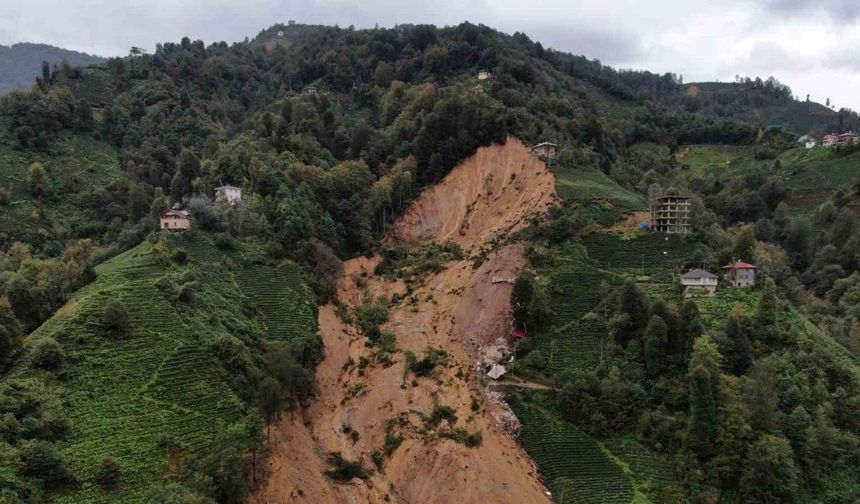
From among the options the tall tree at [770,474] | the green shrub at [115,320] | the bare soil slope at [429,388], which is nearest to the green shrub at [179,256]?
the green shrub at [115,320]

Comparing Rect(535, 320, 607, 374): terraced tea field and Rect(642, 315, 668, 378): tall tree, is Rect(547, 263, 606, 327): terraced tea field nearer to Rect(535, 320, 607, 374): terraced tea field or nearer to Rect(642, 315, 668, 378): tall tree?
Rect(535, 320, 607, 374): terraced tea field

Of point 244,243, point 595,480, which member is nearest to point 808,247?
point 595,480

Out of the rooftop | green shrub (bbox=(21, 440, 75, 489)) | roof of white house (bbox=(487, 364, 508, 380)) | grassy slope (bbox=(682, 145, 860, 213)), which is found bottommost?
roof of white house (bbox=(487, 364, 508, 380))

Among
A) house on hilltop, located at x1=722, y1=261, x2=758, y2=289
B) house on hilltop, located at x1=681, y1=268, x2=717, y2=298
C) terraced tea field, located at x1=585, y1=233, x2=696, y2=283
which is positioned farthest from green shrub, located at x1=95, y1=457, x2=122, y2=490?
house on hilltop, located at x1=722, y1=261, x2=758, y2=289

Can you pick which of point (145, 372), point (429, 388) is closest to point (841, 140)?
point (429, 388)

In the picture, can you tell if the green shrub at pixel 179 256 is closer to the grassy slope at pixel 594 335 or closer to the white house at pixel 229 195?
the white house at pixel 229 195
